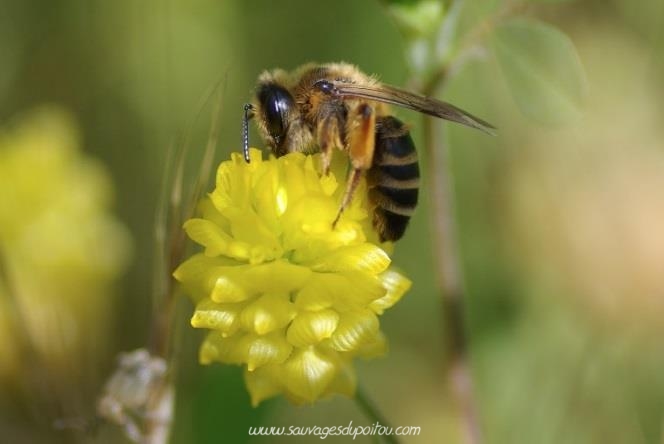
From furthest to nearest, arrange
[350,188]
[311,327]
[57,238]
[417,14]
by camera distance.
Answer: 1. [57,238]
2. [417,14]
3. [350,188]
4. [311,327]

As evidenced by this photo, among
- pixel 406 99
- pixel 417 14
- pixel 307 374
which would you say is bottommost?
pixel 307 374

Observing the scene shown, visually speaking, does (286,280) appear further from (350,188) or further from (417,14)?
(417,14)

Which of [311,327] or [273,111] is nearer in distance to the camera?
[311,327]

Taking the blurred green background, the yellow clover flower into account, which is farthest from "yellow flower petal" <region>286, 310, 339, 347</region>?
the blurred green background

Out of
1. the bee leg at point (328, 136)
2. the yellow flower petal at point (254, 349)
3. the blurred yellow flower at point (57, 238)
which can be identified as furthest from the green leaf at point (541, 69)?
the blurred yellow flower at point (57, 238)

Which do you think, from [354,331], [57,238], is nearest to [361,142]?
[354,331]

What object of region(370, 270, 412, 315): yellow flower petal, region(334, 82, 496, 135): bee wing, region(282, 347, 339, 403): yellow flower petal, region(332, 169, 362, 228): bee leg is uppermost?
region(334, 82, 496, 135): bee wing

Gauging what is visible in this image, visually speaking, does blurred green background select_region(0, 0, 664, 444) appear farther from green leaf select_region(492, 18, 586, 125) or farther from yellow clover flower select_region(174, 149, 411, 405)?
yellow clover flower select_region(174, 149, 411, 405)
